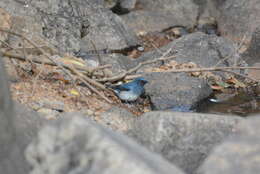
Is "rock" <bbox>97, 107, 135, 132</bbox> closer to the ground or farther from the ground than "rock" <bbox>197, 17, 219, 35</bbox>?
farther from the ground

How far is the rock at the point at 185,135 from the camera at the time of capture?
2.93 m

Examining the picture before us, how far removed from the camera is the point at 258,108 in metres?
5.73

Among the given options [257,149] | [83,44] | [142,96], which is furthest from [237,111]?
[257,149]

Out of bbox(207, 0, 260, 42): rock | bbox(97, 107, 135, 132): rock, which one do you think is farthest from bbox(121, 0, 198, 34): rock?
bbox(97, 107, 135, 132): rock

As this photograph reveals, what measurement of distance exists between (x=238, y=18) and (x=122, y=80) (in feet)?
15.1

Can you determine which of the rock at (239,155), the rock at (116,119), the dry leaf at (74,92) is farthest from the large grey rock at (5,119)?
the dry leaf at (74,92)

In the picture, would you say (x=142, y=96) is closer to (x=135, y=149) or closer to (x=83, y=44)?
(x=83, y=44)

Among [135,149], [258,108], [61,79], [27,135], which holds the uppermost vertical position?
[135,149]

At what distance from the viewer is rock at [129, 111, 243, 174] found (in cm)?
293

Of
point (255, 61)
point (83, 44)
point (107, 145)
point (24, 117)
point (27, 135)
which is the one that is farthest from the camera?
point (255, 61)

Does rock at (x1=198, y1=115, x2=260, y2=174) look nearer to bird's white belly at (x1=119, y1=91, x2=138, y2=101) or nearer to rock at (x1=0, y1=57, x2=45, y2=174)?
rock at (x1=0, y1=57, x2=45, y2=174)

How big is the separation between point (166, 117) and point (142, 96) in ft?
9.26

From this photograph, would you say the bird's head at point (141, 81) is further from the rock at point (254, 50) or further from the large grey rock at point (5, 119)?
the large grey rock at point (5, 119)

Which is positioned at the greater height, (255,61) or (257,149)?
(257,149)
